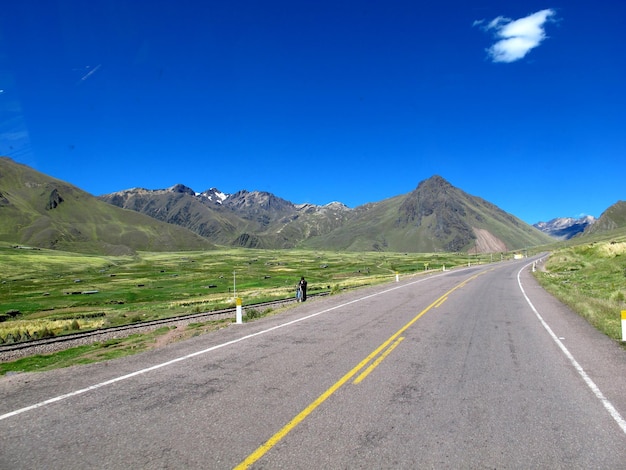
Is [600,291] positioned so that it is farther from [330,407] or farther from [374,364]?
[330,407]

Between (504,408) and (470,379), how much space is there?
1605 mm

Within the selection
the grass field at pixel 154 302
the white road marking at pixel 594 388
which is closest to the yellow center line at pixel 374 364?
the white road marking at pixel 594 388

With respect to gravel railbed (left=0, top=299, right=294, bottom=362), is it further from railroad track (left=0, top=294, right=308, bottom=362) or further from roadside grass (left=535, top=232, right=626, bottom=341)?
roadside grass (left=535, top=232, right=626, bottom=341)

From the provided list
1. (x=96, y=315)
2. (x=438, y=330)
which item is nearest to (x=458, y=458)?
(x=438, y=330)

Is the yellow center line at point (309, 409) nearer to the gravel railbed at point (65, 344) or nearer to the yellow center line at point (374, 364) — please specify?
the yellow center line at point (374, 364)

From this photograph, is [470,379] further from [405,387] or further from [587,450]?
[587,450]

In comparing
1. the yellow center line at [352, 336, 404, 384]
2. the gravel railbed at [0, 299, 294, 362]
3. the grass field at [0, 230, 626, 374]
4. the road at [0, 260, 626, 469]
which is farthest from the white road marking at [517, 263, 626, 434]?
the gravel railbed at [0, 299, 294, 362]

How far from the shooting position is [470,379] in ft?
27.5

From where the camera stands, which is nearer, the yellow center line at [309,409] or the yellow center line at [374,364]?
the yellow center line at [309,409]

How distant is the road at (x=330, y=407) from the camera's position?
5.16m

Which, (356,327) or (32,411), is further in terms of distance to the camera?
(356,327)

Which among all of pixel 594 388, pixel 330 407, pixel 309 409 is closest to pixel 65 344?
pixel 309 409

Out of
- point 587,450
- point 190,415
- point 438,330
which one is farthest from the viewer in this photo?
point 438,330

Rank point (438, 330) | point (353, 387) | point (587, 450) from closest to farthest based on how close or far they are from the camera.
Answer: point (587, 450) → point (353, 387) → point (438, 330)
